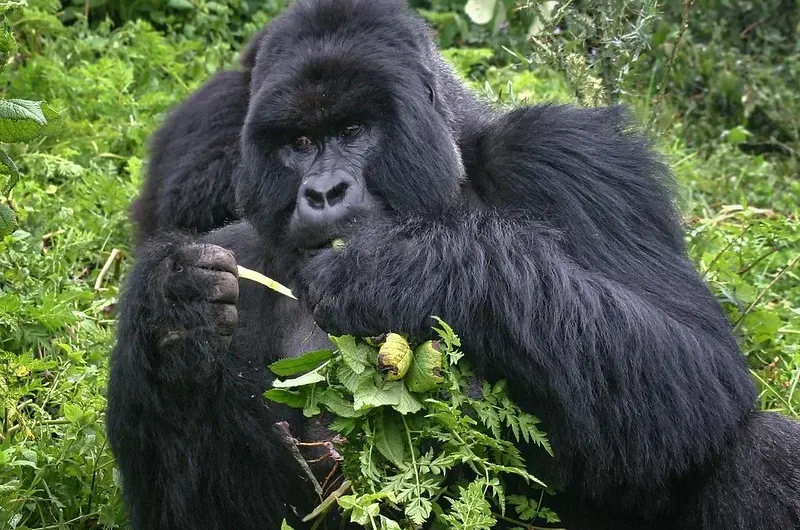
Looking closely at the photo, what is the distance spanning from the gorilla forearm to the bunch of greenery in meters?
0.09

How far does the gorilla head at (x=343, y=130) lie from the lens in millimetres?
3695

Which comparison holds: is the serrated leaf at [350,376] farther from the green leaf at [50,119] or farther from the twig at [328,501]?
the green leaf at [50,119]

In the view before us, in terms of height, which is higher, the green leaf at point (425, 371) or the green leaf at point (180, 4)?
the green leaf at point (425, 371)

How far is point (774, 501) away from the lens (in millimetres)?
3459

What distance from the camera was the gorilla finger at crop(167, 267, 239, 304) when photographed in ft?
11.5

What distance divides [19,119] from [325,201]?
0.91 meters

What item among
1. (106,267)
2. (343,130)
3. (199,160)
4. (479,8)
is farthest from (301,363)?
(479,8)

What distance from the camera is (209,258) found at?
3562mm

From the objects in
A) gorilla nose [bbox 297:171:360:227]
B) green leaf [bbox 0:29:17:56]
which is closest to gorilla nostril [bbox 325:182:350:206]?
gorilla nose [bbox 297:171:360:227]

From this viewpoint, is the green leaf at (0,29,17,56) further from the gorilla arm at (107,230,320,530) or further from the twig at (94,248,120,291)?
the twig at (94,248,120,291)

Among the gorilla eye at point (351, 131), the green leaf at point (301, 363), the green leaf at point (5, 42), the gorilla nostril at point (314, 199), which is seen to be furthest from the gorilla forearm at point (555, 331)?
the green leaf at point (5, 42)

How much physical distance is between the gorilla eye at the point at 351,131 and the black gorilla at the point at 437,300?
17 mm

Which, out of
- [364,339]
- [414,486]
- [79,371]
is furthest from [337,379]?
[79,371]

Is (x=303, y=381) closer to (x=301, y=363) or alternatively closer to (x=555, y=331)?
(x=301, y=363)
